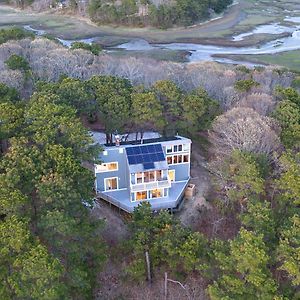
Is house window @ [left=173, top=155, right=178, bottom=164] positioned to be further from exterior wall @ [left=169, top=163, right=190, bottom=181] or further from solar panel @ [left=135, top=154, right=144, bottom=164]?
solar panel @ [left=135, top=154, right=144, bottom=164]

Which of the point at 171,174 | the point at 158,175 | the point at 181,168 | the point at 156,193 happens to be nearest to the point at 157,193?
the point at 156,193

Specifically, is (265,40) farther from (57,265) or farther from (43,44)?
(57,265)

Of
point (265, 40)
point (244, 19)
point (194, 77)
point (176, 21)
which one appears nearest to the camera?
point (194, 77)

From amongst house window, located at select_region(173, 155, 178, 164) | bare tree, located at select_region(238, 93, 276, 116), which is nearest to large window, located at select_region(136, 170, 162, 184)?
house window, located at select_region(173, 155, 178, 164)

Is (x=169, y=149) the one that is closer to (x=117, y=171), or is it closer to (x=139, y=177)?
(x=139, y=177)

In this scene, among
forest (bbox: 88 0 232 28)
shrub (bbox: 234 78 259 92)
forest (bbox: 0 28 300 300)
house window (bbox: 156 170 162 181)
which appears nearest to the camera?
forest (bbox: 0 28 300 300)

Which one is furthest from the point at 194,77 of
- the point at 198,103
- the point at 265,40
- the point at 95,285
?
the point at 265,40
